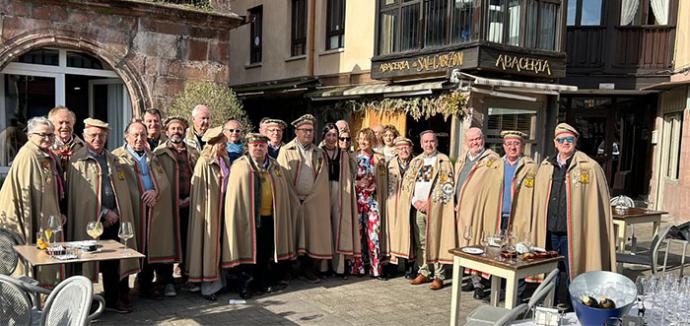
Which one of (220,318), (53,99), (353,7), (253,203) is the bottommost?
(220,318)

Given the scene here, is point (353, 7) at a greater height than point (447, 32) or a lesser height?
greater

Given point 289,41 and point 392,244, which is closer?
point 392,244

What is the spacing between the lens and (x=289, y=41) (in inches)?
669

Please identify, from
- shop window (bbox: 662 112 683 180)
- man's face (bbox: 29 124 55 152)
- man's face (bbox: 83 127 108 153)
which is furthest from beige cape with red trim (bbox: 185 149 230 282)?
shop window (bbox: 662 112 683 180)

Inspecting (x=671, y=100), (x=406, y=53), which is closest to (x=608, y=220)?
(x=406, y=53)

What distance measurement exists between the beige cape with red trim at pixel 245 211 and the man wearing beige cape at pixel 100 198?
0.99 metres

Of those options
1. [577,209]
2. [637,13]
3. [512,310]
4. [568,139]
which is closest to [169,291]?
[512,310]

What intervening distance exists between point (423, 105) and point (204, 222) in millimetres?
7038

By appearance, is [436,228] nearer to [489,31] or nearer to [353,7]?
[489,31]

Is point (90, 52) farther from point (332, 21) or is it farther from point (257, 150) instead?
point (332, 21)

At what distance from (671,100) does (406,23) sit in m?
6.69

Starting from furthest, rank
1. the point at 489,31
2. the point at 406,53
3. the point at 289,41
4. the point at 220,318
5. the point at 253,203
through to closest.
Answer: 1. the point at 289,41
2. the point at 406,53
3. the point at 489,31
4. the point at 253,203
5. the point at 220,318

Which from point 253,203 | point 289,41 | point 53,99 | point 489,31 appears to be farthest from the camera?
point 289,41

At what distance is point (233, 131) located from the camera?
6.12m
